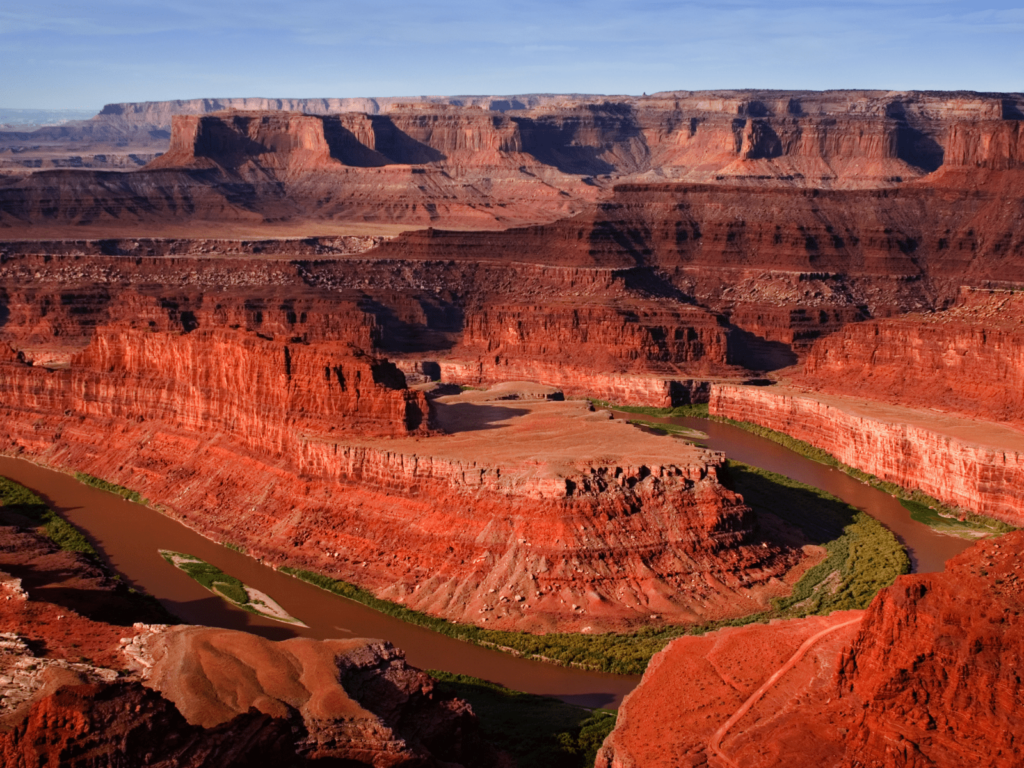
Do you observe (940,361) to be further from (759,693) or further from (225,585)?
(759,693)

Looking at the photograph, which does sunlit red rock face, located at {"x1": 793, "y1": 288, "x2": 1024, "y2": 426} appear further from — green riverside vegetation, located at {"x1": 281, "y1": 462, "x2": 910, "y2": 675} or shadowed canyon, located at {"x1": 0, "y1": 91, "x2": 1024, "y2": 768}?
green riverside vegetation, located at {"x1": 281, "y1": 462, "x2": 910, "y2": 675}

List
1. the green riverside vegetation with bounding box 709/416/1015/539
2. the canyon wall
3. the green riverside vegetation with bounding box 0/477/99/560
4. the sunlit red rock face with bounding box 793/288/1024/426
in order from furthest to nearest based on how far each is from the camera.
Answer: the sunlit red rock face with bounding box 793/288/1024/426 < the canyon wall < the green riverside vegetation with bounding box 709/416/1015/539 < the green riverside vegetation with bounding box 0/477/99/560

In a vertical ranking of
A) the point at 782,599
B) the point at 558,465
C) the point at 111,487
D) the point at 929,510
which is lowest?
the point at 111,487

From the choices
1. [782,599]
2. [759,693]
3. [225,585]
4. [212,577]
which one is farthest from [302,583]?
[759,693]

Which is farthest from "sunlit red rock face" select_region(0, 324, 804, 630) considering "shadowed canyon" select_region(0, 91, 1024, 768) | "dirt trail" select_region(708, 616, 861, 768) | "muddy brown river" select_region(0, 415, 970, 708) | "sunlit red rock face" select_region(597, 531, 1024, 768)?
"sunlit red rock face" select_region(597, 531, 1024, 768)

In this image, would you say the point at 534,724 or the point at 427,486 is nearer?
the point at 534,724

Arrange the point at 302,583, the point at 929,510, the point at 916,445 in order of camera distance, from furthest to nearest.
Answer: the point at 916,445 < the point at 929,510 < the point at 302,583
